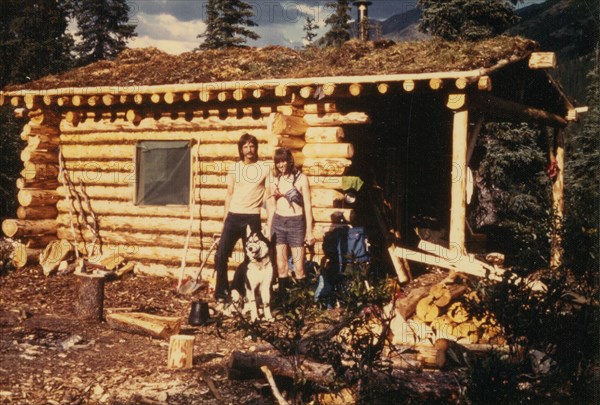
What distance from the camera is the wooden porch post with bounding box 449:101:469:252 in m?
8.33

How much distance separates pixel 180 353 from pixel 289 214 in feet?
8.36

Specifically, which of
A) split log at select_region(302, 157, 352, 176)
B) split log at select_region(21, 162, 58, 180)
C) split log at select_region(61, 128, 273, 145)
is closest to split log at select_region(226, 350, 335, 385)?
split log at select_region(302, 157, 352, 176)

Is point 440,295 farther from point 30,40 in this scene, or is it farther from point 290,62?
point 30,40

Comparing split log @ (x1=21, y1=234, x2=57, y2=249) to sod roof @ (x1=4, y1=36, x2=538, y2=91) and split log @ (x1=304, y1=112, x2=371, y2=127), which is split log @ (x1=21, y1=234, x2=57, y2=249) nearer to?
sod roof @ (x1=4, y1=36, x2=538, y2=91)

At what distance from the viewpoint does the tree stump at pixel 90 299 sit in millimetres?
7676

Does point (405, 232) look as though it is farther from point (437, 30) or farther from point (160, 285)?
point (437, 30)

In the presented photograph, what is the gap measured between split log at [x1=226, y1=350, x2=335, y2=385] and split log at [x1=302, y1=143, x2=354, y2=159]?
4347mm

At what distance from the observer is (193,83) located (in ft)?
32.0

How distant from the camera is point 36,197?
38.1ft

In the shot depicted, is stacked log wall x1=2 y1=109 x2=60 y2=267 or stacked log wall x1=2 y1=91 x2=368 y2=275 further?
stacked log wall x1=2 y1=109 x2=60 y2=267

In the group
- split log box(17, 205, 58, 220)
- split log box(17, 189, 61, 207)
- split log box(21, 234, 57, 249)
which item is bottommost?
split log box(21, 234, 57, 249)

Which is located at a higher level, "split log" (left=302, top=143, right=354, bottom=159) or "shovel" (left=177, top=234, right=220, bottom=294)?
"split log" (left=302, top=143, right=354, bottom=159)

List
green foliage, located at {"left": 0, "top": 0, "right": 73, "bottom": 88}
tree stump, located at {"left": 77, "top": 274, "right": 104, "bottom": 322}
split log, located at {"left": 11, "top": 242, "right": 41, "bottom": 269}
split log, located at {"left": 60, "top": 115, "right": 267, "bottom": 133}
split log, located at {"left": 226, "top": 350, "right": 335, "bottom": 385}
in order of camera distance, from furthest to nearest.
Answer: green foliage, located at {"left": 0, "top": 0, "right": 73, "bottom": 88}, split log, located at {"left": 11, "top": 242, "right": 41, "bottom": 269}, split log, located at {"left": 60, "top": 115, "right": 267, "bottom": 133}, tree stump, located at {"left": 77, "top": 274, "right": 104, "bottom": 322}, split log, located at {"left": 226, "top": 350, "right": 335, "bottom": 385}

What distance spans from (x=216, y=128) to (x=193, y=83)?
0.99 meters
